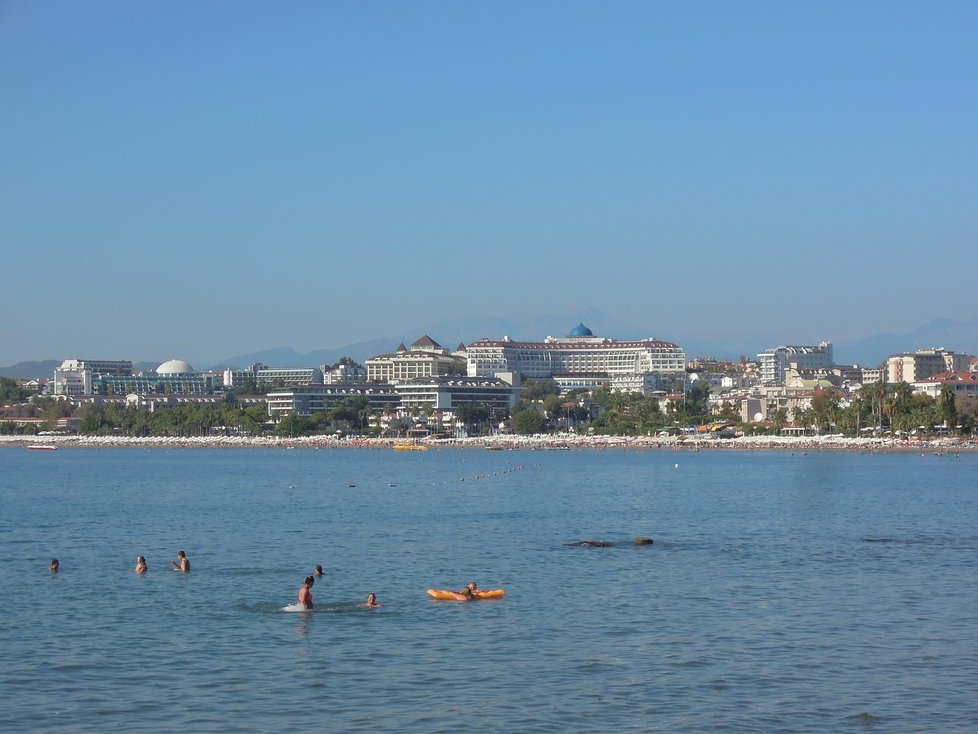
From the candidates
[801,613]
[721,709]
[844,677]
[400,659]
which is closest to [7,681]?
[400,659]

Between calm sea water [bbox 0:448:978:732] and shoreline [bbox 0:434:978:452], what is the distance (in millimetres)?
60101

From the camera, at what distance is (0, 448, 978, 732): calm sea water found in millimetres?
15141

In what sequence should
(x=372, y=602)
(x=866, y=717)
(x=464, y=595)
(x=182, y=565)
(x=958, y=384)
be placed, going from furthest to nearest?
1. (x=958, y=384)
2. (x=182, y=565)
3. (x=464, y=595)
4. (x=372, y=602)
5. (x=866, y=717)

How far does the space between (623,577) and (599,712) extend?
410 inches

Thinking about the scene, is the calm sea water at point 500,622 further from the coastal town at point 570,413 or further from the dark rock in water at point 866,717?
the coastal town at point 570,413

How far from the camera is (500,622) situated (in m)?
20.6

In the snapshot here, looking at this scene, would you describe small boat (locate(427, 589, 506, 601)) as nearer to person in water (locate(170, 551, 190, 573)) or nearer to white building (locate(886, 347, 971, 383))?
person in water (locate(170, 551, 190, 573))

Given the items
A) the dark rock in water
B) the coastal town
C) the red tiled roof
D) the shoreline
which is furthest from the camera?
the red tiled roof

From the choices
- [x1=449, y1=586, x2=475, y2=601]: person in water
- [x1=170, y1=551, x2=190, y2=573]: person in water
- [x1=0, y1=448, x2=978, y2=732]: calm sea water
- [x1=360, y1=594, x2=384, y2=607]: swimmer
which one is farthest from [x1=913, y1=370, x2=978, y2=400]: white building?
[x1=360, y1=594, x2=384, y2=607]: swimmer

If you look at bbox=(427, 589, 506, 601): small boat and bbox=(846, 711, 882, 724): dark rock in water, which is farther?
bbox=(427, 589, 506, 601): small boat

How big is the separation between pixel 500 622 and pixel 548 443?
101939 millimetres

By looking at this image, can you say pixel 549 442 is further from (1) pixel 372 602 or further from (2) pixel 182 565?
(1) pixel 372 602

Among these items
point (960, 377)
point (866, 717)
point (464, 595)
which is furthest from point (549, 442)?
point (866, 717)

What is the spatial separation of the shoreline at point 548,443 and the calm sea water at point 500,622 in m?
60.1
